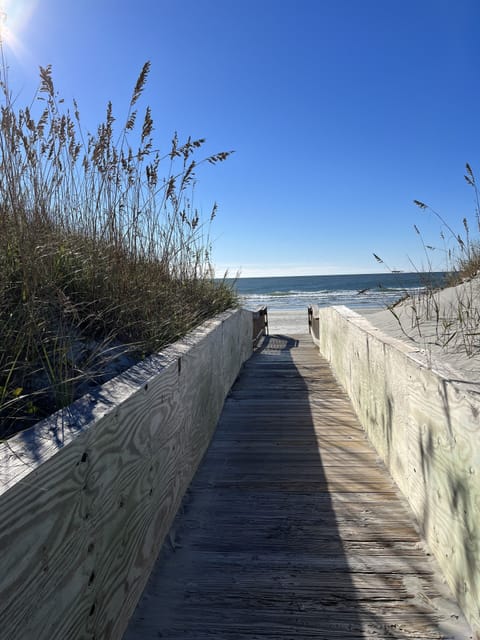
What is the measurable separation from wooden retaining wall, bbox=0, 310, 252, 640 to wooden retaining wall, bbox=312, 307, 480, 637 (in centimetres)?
94

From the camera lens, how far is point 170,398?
66.8 inches

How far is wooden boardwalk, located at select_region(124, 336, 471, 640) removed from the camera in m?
1.24

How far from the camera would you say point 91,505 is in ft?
3.22

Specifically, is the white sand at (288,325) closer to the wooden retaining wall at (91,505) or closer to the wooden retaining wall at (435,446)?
the wooden retaining wall at (435,446)

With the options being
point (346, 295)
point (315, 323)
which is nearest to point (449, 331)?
point (315, 323)

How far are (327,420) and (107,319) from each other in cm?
175

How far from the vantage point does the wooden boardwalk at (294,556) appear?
124cm

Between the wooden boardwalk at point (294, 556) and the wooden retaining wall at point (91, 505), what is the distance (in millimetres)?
133

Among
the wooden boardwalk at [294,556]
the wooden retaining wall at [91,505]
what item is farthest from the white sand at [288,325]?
the wooden retaining wall at [91,505]

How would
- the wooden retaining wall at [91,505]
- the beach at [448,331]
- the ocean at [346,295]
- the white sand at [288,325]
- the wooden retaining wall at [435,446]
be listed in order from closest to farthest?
the wooden retaining wall at [91,505]
the wooden retaining wall at [435,446]
the beach at [448,331]
the ocean at [346,295]
the white sand at [288,325]

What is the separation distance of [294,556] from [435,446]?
2.07 ft

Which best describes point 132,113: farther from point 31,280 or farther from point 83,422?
point 83,422

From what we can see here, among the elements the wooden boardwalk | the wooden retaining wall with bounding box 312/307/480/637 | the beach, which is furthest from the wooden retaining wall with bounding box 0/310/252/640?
the beach

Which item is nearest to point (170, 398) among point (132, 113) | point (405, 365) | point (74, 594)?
point (74, 594)
